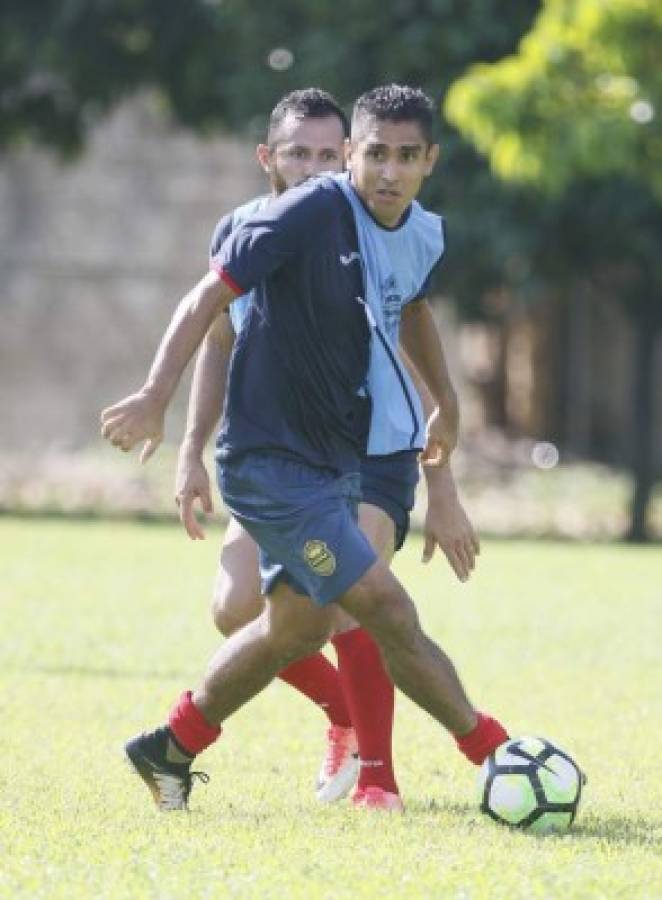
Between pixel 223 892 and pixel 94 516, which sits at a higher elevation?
pixel 223 892

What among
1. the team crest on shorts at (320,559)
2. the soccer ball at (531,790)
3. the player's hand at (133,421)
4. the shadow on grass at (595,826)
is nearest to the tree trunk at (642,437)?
the shadow on grass at (595,826)

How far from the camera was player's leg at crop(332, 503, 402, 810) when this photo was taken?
7.89 metres

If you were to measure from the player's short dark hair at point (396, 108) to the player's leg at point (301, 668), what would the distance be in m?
1.38

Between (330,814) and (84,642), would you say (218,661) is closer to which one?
(330,814)

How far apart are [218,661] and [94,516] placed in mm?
21136

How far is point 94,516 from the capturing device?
2859cm

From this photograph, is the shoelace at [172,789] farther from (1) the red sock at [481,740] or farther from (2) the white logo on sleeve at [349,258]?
(2) the white logo on sleeve at [349,258]

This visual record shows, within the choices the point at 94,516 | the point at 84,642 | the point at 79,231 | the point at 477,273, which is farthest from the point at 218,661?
the point at 79,231

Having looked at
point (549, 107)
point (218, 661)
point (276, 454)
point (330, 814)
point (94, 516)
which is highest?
point (549, 107)

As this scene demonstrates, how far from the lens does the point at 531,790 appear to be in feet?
23.9

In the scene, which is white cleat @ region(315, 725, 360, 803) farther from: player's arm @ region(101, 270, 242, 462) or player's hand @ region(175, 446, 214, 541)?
player's arm @ region(101, 270, 242, 462)

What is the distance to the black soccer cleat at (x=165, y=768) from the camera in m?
7.68

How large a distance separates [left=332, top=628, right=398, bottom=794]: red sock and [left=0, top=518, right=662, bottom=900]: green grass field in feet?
0.53

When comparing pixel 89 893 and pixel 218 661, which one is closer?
pixel 89 893
